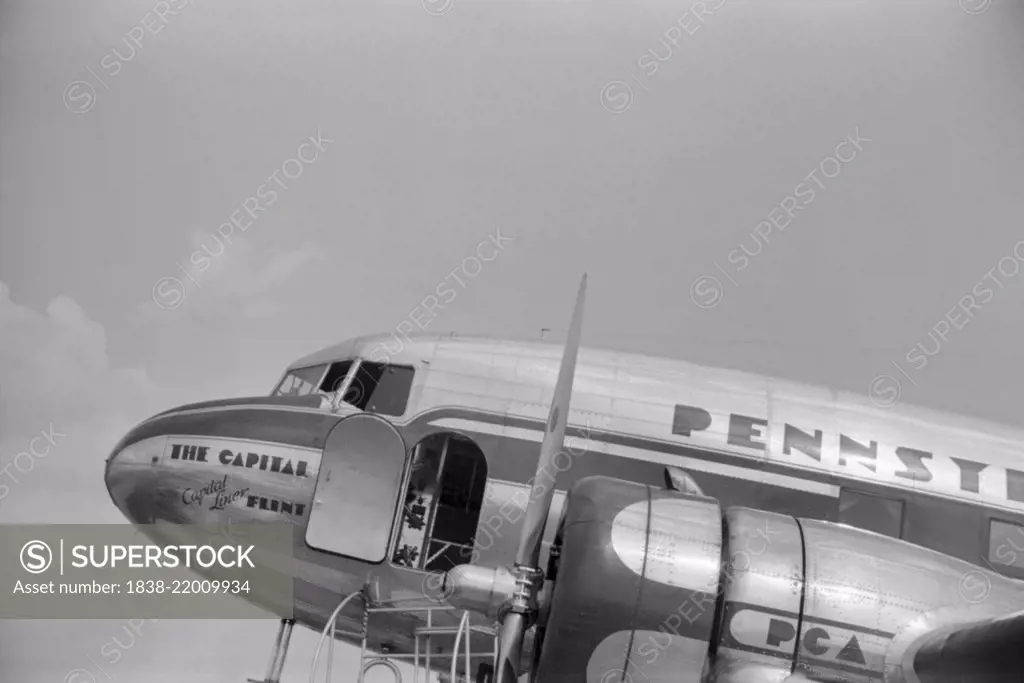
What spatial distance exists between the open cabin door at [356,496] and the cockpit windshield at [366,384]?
1.09ft

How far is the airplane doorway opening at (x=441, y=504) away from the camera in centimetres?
536

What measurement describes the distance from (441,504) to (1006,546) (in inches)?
142

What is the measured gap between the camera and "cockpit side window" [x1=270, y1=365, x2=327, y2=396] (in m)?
6.22

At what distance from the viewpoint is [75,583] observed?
7.23m

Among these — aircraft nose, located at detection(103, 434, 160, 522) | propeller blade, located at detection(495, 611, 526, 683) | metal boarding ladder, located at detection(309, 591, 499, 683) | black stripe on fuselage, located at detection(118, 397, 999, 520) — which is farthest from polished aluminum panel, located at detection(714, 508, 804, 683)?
aircraft nose, located at detection(103, 434, 160, 522)

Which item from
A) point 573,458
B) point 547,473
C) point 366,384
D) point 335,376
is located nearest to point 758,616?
point 547,473

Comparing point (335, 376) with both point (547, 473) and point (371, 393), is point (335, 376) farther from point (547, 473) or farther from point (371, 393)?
point (547, 473)

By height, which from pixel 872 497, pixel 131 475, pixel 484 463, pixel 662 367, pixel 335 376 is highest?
pixel 662 367

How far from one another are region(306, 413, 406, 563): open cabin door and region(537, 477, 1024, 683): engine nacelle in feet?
6.97

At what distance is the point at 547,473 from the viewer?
4.04m

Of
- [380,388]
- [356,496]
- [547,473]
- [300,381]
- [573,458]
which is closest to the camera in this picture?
A: [547,473]

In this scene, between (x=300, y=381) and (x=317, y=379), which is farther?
(x=300, y=381)

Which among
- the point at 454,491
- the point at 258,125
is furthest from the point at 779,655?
the point at 258,125

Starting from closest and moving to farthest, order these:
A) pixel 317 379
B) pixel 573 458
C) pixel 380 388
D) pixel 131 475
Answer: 1. pixel 573 458
2. pixel 131 475
3. pixel 380 388
4. pixel 317 379
